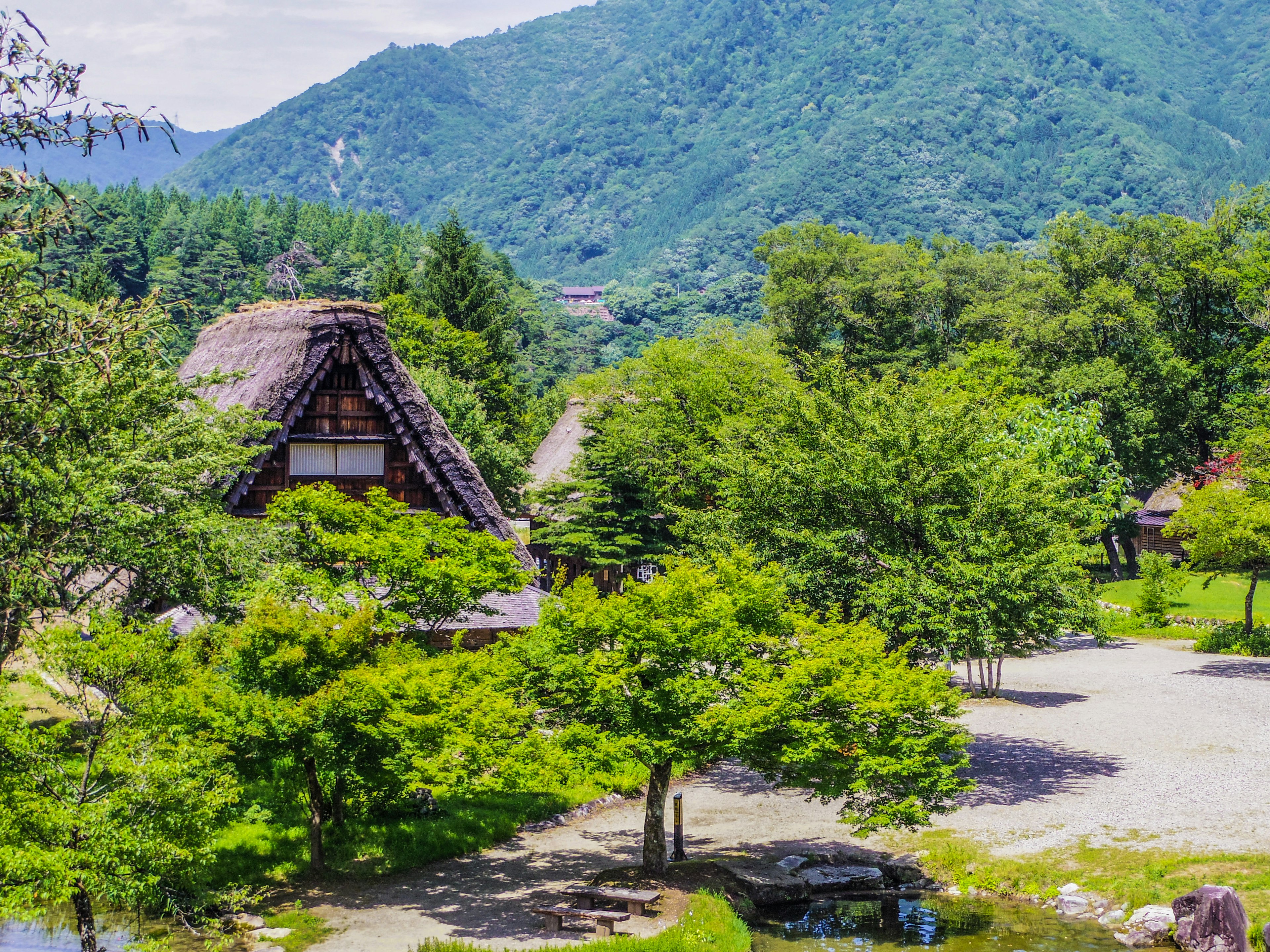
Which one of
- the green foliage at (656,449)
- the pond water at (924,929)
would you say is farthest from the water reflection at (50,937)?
the green foliage at (656,449)

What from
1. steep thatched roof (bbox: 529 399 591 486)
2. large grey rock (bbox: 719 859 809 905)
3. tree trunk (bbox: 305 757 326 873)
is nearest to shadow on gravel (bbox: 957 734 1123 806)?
large grey rock (bbox: 719 859 809 905)

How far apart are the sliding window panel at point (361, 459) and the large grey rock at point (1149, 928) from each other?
17617 millimetres

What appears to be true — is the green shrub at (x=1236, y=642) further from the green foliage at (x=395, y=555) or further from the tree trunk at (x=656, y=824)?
the green foliage at (x=395, y=555)

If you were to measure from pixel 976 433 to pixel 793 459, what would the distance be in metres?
4.07

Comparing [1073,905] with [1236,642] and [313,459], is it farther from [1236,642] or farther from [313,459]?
[1236,642]

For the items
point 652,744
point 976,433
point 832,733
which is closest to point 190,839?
point 652,744

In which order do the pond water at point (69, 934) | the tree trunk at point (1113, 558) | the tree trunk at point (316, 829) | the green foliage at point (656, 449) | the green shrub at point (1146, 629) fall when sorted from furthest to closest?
the tree trunk at point (1113, 558), the green shrub at point (1146, 629), the green foliage at point (656, 449), the tree trunk at point (316, 829), the pond water at point (69, 934)

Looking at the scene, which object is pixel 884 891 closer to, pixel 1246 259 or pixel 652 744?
pixel 652 744

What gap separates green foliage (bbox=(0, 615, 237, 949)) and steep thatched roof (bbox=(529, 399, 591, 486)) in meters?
33.5

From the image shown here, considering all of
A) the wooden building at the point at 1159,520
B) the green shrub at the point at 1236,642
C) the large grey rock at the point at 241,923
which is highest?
the wooden building at the point at 1159,520

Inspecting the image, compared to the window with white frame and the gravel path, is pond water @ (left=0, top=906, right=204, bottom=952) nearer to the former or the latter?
the window with white frame

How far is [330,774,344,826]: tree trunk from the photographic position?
18984 millimetres

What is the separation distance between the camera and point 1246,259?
160 feet

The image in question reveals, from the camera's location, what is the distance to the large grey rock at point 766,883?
18.0 m
